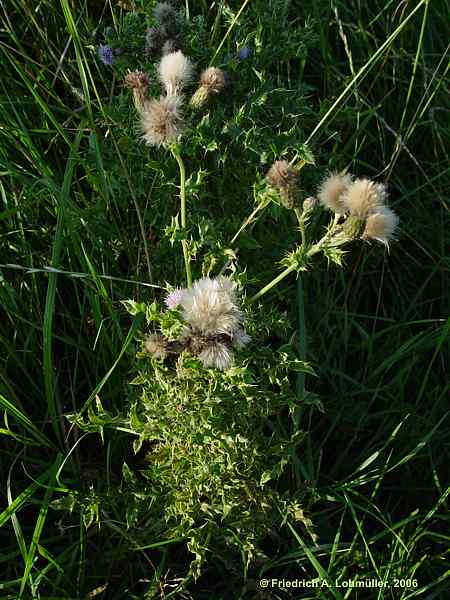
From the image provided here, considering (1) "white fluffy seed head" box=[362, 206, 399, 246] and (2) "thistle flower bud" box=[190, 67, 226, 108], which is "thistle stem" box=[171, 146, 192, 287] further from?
(1) "white fluffy seed head" box=[362, 206, 399, 246]

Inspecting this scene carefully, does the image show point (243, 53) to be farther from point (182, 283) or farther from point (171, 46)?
point (182, 283)

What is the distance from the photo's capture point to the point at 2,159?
7.55 feet

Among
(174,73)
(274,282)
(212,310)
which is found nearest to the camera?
(212,310)

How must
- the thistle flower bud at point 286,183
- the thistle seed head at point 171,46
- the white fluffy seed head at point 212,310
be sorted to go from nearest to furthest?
the white fluffy seed head at point 212,310 → the thistle flower bud at point 286,183 → the thistle seed head at point 171,46

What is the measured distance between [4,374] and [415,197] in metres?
1.60

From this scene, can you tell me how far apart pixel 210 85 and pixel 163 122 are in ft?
0.93

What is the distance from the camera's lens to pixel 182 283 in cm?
209

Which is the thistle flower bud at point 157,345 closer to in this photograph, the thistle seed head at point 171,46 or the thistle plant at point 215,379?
the thistle plant at point 215,379

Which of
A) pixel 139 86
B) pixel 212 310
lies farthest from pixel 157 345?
pixel 139 86

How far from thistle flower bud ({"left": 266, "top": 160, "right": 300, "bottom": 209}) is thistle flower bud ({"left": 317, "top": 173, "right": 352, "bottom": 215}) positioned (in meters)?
0.07

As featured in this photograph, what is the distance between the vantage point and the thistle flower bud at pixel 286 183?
176cm

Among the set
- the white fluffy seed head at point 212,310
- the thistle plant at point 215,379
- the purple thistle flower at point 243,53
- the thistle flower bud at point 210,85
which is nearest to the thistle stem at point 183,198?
the thistle plant at point 215,379

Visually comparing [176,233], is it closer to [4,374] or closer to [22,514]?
[4,374]

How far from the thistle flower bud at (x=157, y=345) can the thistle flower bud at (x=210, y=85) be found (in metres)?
0.64
